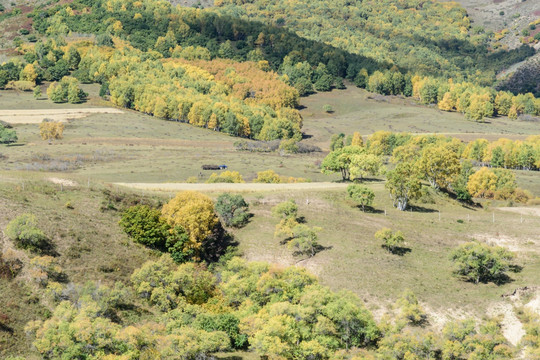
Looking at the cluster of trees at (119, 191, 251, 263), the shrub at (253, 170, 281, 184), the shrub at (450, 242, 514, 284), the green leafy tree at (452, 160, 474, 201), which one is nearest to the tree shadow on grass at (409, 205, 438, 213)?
the green leafy tree at (452, 160, 474, 201)

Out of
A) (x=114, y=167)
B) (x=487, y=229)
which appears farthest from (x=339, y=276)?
(x=114, y=167)

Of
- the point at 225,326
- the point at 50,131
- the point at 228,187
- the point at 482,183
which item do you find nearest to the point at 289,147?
the point at 482,183

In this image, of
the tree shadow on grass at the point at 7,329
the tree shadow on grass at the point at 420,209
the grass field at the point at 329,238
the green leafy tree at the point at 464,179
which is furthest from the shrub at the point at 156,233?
the green leafy tree at the point at 464,179

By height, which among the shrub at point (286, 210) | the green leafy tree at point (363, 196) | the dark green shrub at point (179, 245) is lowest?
the dark green shrub at point (179, 245)

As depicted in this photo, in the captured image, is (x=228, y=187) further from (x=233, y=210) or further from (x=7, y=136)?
(x=7, y=136)

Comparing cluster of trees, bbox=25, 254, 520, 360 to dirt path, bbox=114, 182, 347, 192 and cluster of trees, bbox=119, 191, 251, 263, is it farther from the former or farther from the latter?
dirt path, bbox=114, 182, 347, 192

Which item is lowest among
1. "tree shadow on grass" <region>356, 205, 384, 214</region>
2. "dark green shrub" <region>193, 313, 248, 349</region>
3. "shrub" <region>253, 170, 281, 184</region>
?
"dark green shrub" <region>193, 313, 248, 349</region>

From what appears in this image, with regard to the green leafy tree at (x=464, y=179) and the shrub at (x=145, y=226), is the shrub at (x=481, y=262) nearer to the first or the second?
the green leafy tree at (x=464, y=179)
